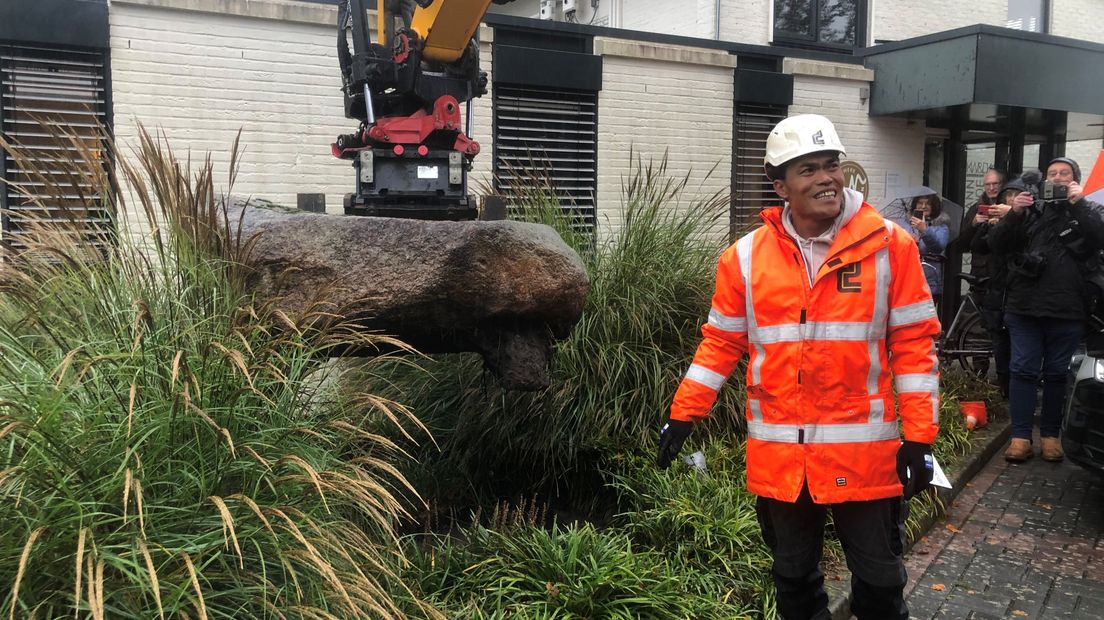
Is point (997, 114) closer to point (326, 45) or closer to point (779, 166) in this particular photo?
point (326, 45)

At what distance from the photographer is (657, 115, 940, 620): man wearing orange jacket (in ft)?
9.05

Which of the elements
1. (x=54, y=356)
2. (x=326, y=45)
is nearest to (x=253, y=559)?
(x=54, y=356)

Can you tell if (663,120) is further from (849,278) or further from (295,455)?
(295,455)

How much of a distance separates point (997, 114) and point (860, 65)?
153 cm

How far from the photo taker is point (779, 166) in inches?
114

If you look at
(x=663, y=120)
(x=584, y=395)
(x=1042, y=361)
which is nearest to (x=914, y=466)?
(x=584, y=395)

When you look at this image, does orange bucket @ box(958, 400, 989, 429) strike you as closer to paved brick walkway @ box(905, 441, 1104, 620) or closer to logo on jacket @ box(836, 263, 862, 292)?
paved brick walkway @ box(905, 441, 1104, 620)

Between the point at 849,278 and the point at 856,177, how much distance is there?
7549mm

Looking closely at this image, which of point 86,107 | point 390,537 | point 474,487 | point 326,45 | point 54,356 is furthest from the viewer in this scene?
point 326,45

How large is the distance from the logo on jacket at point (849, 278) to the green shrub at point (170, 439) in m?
1.45

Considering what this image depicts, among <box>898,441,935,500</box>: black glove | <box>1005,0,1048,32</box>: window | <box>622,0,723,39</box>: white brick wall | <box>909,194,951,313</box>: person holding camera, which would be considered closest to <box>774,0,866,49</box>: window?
<box>622,0,723,39</box>: white brick wall

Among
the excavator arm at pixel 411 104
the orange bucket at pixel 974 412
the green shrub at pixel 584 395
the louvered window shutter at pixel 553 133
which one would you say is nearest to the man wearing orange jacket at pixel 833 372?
the green shrub at pixel 584 395

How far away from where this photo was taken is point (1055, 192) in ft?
18.0

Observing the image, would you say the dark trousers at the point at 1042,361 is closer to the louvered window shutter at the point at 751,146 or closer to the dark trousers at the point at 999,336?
Result: the dark trousers at the point at 999,336
